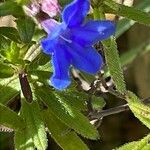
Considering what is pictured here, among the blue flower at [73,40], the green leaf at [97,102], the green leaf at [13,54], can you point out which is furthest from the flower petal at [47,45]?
the green leaf at [97,102]

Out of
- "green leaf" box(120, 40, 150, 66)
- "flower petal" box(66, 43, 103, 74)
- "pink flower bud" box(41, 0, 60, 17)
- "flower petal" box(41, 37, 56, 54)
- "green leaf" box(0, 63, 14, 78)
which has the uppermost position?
"pink flower bud" box(41, 0, 60, 17)

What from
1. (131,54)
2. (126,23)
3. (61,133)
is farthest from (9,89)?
(131,54)

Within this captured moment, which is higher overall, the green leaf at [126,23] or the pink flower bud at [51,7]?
the pink flower bud at [51,7]

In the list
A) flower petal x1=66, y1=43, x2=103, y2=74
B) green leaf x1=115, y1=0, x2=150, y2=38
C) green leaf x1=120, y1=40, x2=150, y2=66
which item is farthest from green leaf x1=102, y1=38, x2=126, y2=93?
green leaf x1=120, y1=40, x2=150, y2=66

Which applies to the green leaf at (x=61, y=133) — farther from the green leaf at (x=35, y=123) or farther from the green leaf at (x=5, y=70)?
the green leaf at (x=5, y=70)

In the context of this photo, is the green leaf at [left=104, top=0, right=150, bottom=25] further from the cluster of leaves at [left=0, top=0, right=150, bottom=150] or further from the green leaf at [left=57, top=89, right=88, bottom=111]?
the green leaf at [left=57, top=89, right=88, bottom=111]

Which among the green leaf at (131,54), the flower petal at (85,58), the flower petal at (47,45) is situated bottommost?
the green leaf at (131,54)

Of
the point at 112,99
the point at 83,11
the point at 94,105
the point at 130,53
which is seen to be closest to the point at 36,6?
the point at 83,11

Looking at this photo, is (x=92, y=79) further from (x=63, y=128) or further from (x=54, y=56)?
(x=54, y=56)
